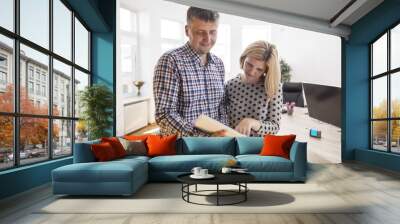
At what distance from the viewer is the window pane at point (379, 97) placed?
8.67 meters

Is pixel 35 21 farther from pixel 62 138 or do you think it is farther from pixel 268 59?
pixel 268 59

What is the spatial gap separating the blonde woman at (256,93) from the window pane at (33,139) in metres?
3.55

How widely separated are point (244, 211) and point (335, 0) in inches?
197

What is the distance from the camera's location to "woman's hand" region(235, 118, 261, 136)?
26.9ft

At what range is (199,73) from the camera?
8.20 metres

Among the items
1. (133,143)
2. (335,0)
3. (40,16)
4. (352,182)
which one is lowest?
(352,182)

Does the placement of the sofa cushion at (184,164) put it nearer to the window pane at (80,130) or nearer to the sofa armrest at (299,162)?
the sofa armrest at (299,162)

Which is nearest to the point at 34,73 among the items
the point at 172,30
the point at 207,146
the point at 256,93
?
the point at 207,146

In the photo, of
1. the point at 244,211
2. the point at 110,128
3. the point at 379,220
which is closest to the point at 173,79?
the point at 110,128

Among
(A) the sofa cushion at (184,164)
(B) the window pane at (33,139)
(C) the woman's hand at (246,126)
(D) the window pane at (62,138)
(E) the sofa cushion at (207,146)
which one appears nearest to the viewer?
(B) the window pane at (33,139)

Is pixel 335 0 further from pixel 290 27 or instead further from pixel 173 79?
Answer: pixel 173 79

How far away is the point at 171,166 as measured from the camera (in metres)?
6.15

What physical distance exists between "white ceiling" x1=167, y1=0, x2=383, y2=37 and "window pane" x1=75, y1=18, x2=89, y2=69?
2.00 meters

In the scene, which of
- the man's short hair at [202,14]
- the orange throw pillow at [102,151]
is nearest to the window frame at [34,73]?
the orange throw pillow at [102,151]
